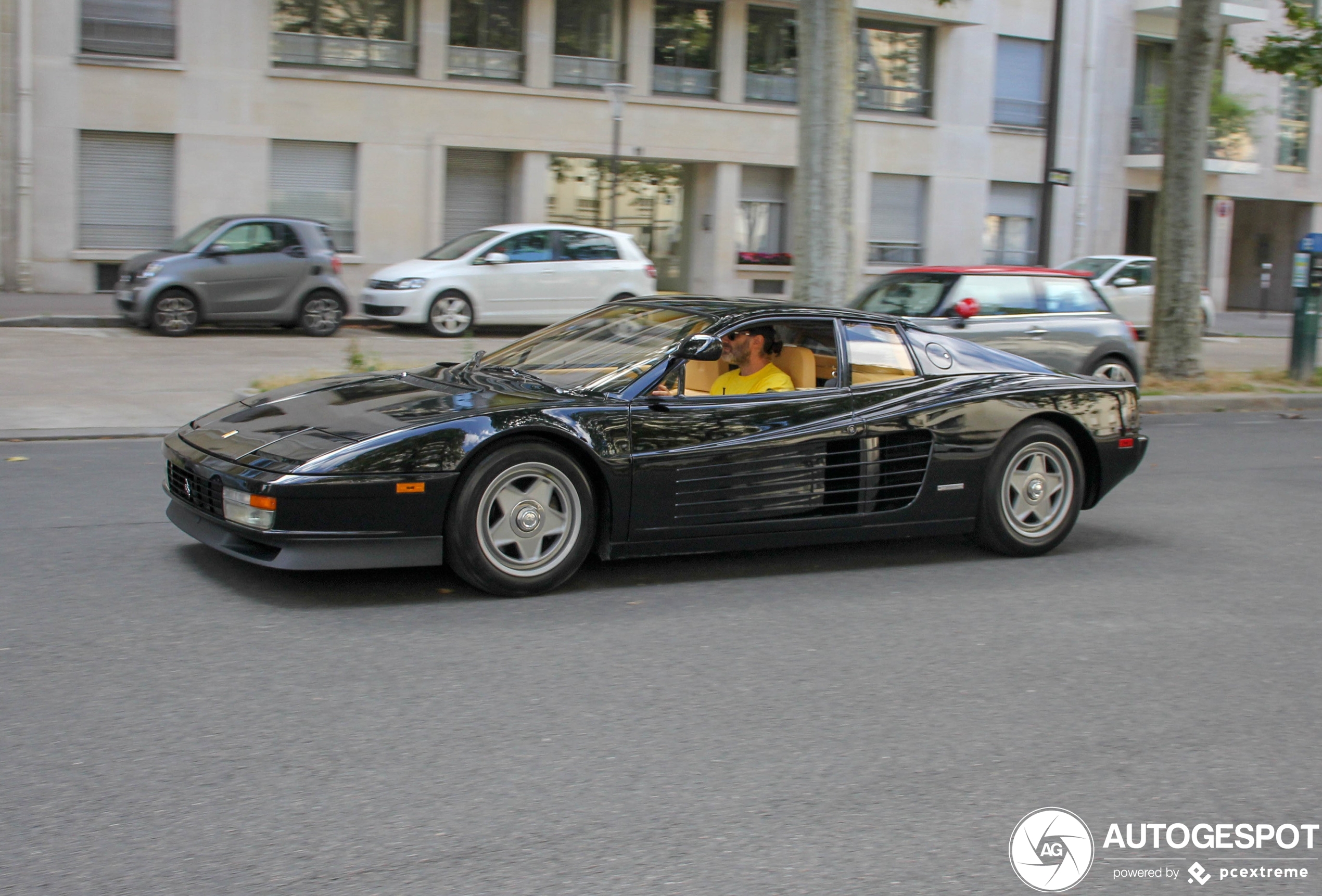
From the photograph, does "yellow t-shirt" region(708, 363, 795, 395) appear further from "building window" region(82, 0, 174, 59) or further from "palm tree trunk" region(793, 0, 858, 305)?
"building window" region(82, 0, 174, 59)

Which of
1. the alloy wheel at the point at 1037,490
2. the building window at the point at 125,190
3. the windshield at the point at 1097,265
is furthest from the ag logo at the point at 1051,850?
the windshield at the point at 1097,265

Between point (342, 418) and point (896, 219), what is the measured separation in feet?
85.9

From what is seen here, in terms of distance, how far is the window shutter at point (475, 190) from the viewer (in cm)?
2552

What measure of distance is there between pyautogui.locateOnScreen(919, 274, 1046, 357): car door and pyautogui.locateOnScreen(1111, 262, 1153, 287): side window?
39.3ft

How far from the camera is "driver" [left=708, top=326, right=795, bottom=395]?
20.8 ft

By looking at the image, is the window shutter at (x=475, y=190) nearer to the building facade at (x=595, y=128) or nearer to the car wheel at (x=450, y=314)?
the building facade at (x=595, y=128)

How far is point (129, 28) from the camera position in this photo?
2208 centimetres

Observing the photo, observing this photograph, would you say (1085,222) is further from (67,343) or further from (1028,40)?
(67,343)

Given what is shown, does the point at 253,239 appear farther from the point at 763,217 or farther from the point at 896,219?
Answer: the point at 896,219

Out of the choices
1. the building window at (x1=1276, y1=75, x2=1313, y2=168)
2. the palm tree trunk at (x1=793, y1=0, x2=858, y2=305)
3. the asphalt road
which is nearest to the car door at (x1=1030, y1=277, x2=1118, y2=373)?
the palm tree trunk at (x1=793, y1=0, x2=858, y2=305)

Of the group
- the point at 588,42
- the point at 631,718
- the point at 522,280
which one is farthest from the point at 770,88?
the point at 631,718

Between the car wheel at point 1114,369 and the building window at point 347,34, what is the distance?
15649 millimetres

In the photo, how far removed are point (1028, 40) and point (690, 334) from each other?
28068 millimetres

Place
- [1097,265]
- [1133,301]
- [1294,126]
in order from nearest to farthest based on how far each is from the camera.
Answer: [1133,301] < [1097,265] < [1294,126]
